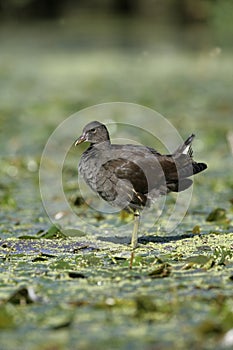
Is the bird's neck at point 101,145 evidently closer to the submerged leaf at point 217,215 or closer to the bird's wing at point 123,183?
the bird's wing at point 123,183

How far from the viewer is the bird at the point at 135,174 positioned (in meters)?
4.82

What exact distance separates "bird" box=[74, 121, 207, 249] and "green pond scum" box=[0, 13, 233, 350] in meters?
0.29

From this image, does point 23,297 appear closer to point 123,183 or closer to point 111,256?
point 111,256

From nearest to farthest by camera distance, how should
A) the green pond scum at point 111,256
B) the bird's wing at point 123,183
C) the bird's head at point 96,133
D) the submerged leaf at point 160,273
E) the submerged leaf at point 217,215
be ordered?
1. the green pond scum at point 111,256
2. the submerged leaf at point 160,273
3. the bird's wing at point 123,183
4. the bird's head at point 96,133
5. the submerged leaf at point 217,215

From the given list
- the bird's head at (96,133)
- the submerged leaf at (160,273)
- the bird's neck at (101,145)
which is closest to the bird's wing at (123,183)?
the bird's neck at (101,145)

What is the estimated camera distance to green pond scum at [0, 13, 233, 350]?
9.98ft

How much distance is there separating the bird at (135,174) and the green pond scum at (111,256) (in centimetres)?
29

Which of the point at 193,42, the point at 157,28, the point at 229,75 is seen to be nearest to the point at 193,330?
the point at 229,75

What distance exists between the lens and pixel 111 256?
14.5ft

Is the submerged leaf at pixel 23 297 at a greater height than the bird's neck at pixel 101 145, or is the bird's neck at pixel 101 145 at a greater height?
the bird's neck at pixel 101 145

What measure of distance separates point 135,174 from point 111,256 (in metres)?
0.63

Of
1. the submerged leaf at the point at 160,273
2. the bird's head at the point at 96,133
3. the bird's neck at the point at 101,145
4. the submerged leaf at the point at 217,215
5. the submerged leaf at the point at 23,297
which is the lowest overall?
the submerged leaf at the point at 23,297

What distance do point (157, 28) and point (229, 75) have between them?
1113 centimetres

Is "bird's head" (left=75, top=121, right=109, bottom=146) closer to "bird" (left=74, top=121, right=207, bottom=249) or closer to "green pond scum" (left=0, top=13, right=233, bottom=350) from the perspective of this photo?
"bird" (left=74, top=121, right=207, bottom=249)
